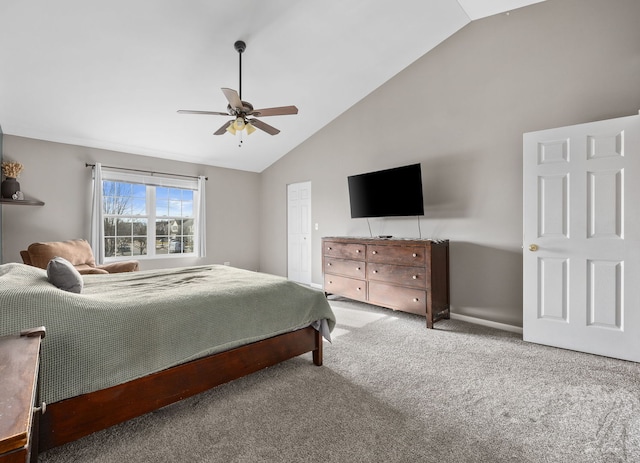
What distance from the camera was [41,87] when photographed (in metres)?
3.48

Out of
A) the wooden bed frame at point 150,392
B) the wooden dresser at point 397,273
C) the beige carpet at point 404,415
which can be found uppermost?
the wooden dresser at point 397,273

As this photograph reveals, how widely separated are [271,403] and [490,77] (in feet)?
12.8

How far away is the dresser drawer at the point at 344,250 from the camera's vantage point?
4.18 metres

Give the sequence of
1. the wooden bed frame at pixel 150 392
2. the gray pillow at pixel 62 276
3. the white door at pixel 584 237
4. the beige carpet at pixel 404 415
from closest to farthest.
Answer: the wooden bed frame at pixel 150 392 → the beige carpet at pixel 404 415 → the gray pillow at pixel 62 276 → the white door at pixel 584 237

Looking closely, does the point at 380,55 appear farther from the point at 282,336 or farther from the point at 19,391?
the point at 19,391

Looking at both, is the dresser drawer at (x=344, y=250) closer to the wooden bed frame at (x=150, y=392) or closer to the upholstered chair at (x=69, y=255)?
the wooden bed frame at (x=150, y=392)

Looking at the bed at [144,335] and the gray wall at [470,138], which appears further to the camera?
the gray wall at [470,138]

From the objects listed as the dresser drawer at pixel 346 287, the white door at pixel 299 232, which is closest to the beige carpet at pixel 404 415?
the dresser drawer at pixel 346 287

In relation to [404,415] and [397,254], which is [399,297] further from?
[404,415]

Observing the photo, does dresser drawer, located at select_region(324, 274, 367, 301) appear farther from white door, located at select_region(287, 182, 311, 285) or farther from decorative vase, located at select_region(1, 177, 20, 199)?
decorative vase, located at select_region(1, 177, 20, 199)

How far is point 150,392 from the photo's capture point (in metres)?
1.69

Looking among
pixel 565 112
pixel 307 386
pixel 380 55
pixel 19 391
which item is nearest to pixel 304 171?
pixel 380 55

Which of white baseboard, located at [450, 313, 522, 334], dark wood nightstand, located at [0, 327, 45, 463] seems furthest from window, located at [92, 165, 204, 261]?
white baseboard, located at [450, 313, 522, 334]

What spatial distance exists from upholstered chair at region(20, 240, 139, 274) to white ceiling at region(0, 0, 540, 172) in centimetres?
163
